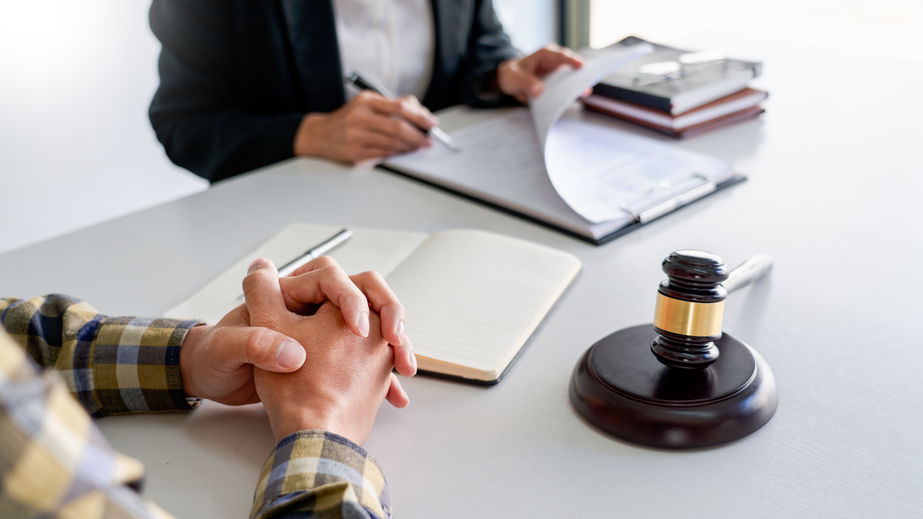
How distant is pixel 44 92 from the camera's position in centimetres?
233

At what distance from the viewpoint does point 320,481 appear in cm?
51

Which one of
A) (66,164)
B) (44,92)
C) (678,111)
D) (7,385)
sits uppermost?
(7,385)

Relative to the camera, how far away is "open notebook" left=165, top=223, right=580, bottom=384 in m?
0.68

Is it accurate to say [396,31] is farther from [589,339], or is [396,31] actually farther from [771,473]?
[771,473]

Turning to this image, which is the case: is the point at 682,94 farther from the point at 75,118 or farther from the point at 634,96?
the point at 75,118

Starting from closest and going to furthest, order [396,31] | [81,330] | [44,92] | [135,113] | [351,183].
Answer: [81,330], [351,183], [396,31], [44,92], [135,113]

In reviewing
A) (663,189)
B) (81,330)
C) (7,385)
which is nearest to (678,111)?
(663,189)

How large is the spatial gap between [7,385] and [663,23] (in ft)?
13.0

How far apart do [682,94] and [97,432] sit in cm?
110

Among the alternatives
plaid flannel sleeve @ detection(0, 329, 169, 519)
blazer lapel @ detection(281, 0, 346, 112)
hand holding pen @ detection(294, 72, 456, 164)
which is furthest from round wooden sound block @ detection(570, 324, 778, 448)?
blazer lapel @ detection(281, 0, 346, 112)

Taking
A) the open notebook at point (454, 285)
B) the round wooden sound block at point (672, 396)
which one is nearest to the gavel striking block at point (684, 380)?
the round wooden sound block at point (672, 396)

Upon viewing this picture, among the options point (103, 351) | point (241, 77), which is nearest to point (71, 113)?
point (241, 77)

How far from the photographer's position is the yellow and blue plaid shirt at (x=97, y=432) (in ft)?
0.77

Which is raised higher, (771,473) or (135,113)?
(771,473)
